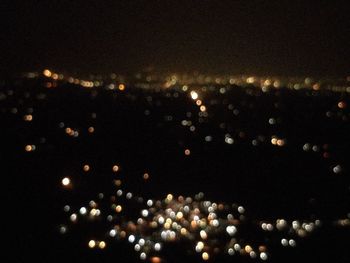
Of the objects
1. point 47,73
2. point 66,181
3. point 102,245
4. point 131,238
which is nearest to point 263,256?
point 131,238

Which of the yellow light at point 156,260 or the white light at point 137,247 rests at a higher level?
the white light at point 137,247

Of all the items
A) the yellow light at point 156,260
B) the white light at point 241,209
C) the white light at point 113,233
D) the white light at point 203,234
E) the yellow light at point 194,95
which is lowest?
the yellow light at point 156,260

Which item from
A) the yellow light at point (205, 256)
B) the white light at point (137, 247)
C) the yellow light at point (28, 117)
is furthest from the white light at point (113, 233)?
the yellow light at point (28, 117)

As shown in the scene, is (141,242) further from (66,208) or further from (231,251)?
(66,208)

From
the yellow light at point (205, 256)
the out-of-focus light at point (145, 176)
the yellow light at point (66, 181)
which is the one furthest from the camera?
the out-of-focus light at point (145, 176)

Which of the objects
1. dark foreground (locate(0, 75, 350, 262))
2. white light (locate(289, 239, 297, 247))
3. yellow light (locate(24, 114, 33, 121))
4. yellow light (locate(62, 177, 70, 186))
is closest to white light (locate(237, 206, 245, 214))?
dark foreground (locate(0, 75, 350, 262))

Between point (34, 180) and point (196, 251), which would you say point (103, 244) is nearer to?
point (196, 251)

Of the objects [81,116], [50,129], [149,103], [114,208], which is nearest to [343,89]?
[149,103]

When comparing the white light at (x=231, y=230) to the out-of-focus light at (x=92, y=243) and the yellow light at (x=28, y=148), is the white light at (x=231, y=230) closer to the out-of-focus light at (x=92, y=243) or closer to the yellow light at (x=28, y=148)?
the out-of-focus light at (x=92, y=243)

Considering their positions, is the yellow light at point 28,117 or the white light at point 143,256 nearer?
the white light at point 143,256

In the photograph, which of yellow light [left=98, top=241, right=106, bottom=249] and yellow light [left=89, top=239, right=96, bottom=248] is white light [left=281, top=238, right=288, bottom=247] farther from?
yellow light [left=89, top=239, right=96, bottom=248]

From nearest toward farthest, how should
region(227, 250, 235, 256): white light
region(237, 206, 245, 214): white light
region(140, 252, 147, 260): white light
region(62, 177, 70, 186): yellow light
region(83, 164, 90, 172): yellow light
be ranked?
region(140, 252, 147, 260): white light → region(227, 250, 235, 256): white light → region(237, 206, 245, 214): white light → region(62, 177, 70, 186): yellow light → region(83, 164, 90, 172): yellow light
